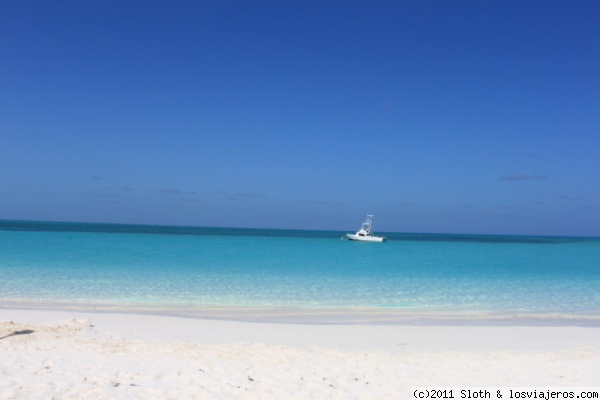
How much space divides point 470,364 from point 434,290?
1073 cm

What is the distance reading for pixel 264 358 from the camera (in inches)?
305

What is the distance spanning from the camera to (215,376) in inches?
257

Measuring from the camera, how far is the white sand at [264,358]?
6.02m

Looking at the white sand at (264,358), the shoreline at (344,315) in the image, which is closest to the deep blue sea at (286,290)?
the shoreline at (344,315)

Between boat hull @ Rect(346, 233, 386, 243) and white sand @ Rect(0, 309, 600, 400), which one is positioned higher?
white sand @ Rect(0, 309, 600, 400)

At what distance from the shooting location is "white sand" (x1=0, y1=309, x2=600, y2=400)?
19.7 ft

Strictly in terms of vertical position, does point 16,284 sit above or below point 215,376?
below

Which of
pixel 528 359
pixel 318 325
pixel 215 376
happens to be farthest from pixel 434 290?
pixel 215 376

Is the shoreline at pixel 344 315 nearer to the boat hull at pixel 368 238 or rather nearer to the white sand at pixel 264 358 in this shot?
the white sand at pixel 264 358

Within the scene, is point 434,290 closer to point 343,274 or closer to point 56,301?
point 343,274

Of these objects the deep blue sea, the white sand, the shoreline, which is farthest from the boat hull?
the white sand

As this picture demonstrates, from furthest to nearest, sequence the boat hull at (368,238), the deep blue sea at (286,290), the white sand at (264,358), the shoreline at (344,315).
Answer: the boat hull at (368,238) < the deep blue sea at (286,290) < the shoreline at (344,315) < the white sand at (264,358)

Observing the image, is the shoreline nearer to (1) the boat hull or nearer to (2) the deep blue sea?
(2) the deep blue sea

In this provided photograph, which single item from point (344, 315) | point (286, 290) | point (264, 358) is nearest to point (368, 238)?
point (286, 290)
